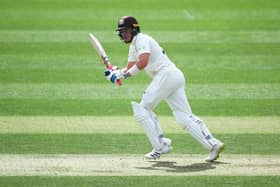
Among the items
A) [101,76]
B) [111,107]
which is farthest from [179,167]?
[101,76]

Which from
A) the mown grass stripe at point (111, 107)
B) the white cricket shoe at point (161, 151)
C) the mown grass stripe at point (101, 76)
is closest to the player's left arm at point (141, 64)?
the white cricket shoe at point (161, 151)

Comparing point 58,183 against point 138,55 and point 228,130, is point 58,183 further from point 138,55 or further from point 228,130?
point 228,130

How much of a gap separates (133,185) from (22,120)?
358cm

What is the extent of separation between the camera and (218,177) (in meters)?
8.34

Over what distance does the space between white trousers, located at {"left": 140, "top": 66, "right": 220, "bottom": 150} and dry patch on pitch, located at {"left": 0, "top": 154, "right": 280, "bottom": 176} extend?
31cm

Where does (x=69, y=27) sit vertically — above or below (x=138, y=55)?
below

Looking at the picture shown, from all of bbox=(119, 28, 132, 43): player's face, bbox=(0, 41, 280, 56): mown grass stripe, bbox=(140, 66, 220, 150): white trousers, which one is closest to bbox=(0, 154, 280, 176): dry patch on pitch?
bbox=(140, 66, 220, 150): white trousers

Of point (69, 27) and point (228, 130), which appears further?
point (69, 27)

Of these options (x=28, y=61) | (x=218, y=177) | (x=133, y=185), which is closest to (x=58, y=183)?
(x=133, y=185)

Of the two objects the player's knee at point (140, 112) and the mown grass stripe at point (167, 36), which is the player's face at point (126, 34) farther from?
the mown grass stripe at point (167, 36)

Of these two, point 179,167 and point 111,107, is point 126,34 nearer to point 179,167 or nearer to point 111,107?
point 179,167

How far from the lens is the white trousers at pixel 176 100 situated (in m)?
9.16

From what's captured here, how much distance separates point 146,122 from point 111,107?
299 centimetres

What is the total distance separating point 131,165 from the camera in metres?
8.88
